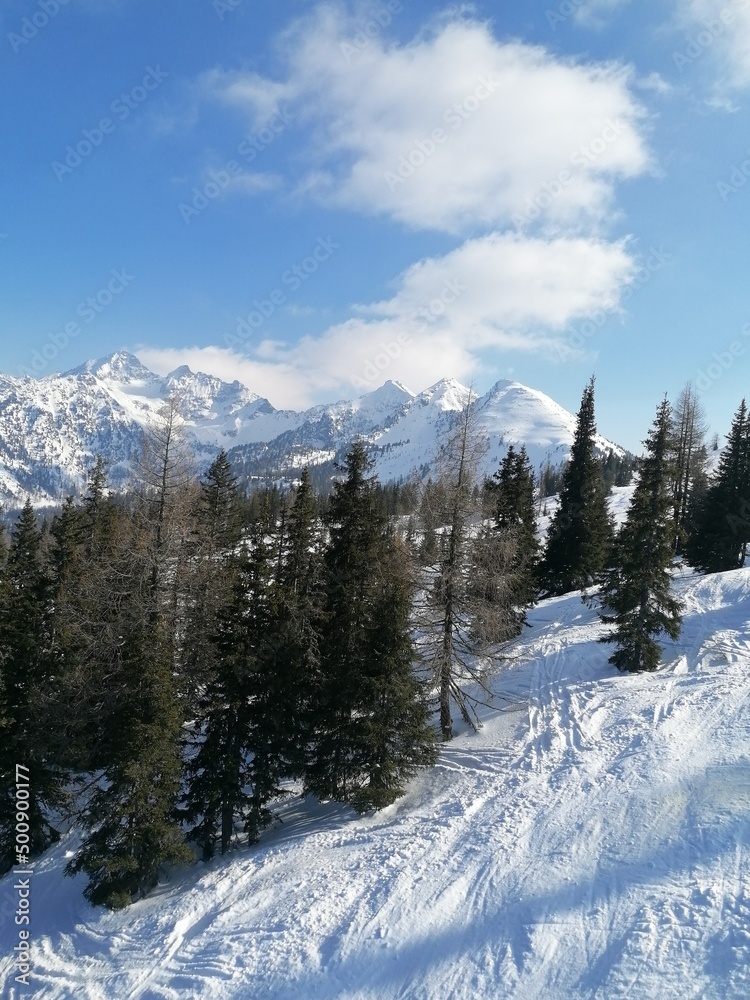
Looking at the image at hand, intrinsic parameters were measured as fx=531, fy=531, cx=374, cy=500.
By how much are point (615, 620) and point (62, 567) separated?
2867 centimetres

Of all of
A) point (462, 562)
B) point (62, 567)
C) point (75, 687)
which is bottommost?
point (75, 687)

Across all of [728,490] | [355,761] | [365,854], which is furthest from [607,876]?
[728,490]

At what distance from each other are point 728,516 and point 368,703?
27068mm

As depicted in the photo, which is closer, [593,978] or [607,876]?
[593,978]

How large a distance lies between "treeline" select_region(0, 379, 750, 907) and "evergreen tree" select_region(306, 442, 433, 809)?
0.07m

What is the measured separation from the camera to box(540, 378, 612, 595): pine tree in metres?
32.4

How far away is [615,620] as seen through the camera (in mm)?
19906

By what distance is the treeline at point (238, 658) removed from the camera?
14.1 m

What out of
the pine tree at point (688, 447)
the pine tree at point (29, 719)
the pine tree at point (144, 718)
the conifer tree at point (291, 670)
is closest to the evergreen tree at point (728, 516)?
the pine tree at point (688, 447)

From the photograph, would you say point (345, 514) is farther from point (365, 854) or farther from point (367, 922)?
point (367, 922)
